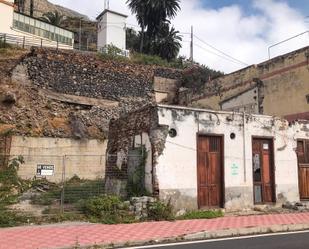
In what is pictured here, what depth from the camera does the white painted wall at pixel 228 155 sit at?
15.1 m

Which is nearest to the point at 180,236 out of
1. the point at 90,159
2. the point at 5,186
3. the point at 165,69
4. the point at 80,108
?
the point at 5,186

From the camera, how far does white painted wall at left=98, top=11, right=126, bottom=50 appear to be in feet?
147

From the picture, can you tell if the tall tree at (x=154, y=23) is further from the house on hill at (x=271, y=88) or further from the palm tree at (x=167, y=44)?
the house on hill at (x=271, y=88)

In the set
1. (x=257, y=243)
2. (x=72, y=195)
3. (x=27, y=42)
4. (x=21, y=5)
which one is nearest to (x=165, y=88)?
(x=27, y=42)

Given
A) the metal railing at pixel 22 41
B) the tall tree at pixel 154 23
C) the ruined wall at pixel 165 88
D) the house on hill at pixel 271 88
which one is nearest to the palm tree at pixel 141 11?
the tall tree at pixel 154 23

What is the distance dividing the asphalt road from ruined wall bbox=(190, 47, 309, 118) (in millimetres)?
12872

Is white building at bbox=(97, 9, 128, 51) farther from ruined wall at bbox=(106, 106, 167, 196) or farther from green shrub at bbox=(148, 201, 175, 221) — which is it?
green shrub at bbox=(148, 201, 175, 221)

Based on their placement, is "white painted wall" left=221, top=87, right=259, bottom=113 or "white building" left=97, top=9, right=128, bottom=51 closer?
"white painted wall" left=221, top=87, right=259, bottom=113

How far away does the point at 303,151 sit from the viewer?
18812 millimetres

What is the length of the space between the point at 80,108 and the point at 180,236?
2238 cm

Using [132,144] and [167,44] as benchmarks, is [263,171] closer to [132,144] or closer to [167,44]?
[132,144]

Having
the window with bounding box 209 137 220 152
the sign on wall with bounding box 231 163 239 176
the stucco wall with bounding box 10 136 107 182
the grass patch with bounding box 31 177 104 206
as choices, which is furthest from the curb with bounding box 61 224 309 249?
the stucco wall with bounding box 10 136 107 182

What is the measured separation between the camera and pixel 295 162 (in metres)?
18.4

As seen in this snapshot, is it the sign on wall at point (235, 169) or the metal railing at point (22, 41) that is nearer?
the sign on wall at point (235, 169)
